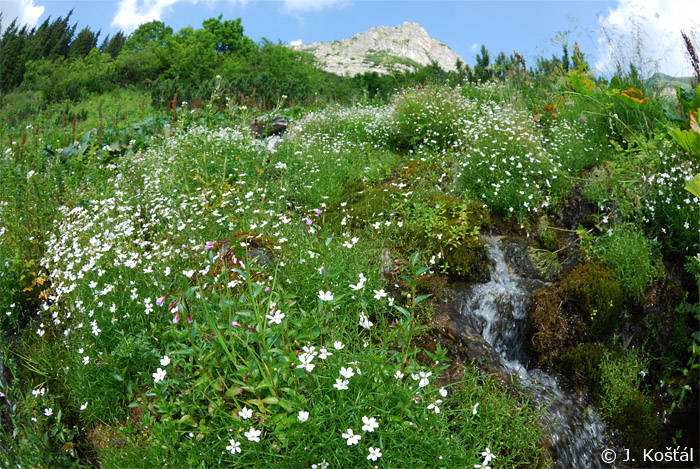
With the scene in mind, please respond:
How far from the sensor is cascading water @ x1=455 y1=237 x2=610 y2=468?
141 inches

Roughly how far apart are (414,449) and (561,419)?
2.07m

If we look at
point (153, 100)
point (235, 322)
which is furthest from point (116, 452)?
point (153, 100)

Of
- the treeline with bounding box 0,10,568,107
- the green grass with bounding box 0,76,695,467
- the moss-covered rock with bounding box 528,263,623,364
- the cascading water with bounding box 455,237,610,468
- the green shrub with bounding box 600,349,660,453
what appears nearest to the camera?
the green grass with bounding box 0,76,695,467

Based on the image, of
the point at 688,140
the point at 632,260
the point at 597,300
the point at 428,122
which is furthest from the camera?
the point at 428,122

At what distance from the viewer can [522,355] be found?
4441mm

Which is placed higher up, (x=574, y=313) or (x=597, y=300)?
(x=597, y=300)

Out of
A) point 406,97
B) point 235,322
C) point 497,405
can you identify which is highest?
point 406,97

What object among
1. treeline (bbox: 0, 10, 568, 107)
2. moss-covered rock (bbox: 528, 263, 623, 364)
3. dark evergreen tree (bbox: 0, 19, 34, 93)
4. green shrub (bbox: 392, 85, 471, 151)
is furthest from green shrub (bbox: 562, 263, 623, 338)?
dark evergreen tree (bbox: 0, 19, 34, 93)

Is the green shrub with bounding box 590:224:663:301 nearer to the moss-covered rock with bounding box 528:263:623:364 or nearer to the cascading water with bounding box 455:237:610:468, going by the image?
the moss-covered rock with bounding box 528:263:623:364

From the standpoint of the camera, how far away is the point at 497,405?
9.88ft

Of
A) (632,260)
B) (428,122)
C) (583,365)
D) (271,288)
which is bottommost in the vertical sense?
(583,365)

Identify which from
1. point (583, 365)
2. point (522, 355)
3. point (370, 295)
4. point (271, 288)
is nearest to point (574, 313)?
point (583, 365)

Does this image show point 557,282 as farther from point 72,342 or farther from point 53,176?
point 53,176

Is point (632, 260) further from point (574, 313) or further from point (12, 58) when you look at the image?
point (12, 58)
